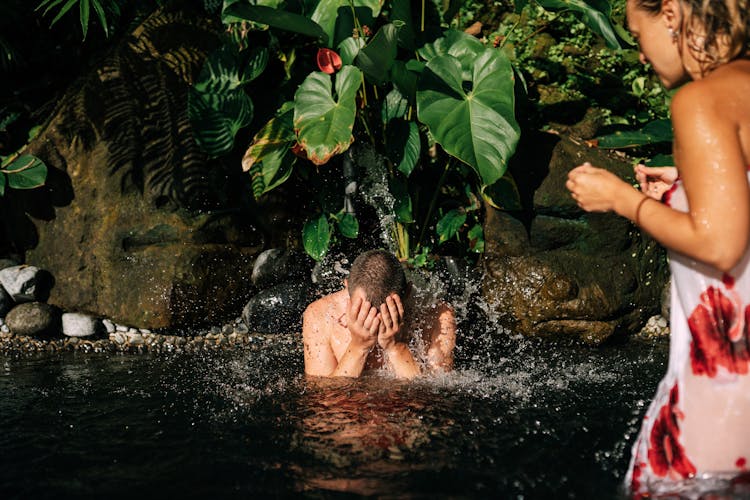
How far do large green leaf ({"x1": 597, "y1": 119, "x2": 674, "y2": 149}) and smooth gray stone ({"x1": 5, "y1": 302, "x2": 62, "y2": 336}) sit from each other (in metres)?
4.41

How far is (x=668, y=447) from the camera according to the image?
172 centimetres

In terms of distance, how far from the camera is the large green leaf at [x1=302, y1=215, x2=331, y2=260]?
18.3 feet

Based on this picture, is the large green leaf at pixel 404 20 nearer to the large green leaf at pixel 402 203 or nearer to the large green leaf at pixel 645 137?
the large green leaf at pixel 402 203

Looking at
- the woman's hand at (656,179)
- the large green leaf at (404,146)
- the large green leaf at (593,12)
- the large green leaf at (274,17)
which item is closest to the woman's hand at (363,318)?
the woman's hand at (656,179)

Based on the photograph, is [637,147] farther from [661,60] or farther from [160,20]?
[661,60]

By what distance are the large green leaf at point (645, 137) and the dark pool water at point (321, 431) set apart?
1.53m

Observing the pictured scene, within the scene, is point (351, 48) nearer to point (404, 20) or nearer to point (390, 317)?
point (404, 20)

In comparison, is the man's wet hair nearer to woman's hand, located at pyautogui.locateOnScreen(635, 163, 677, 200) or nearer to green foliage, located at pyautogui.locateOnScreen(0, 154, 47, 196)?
woman's hand, located at pyautogui.locateOnScreen(635, 163, 677, 200)

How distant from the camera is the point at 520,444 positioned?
298 centimetres

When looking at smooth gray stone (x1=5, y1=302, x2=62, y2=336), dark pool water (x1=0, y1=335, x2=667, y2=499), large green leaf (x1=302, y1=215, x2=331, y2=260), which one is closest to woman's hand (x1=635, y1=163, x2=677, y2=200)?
dark pool water (x1=0, y1=335, x2=667, y2=499)

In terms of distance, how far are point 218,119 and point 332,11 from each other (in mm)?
1188

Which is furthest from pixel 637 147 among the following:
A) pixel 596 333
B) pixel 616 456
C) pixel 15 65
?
pixel 15 65

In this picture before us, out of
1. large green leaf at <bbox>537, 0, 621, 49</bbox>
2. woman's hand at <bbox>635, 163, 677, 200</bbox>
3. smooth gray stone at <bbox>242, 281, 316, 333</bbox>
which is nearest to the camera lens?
woman's hand at <bbox>635, 163, 677, 200</bbox>

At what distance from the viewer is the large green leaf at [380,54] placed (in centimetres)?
457
